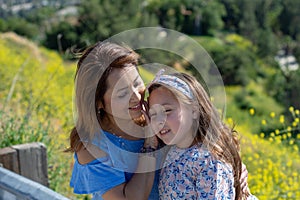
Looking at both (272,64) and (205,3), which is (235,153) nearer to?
(272,64)

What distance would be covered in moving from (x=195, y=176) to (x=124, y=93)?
41cm

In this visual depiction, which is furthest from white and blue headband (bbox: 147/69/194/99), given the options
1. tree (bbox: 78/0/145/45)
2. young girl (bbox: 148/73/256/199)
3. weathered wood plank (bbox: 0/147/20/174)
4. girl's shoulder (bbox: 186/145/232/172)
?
tree (bbox: 78/0/145/45)

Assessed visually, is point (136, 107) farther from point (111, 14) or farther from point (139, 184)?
point (111, 14)

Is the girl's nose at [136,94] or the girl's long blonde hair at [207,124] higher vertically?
the girl's nose at [136,94]

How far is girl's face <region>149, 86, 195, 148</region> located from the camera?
6.68 ft

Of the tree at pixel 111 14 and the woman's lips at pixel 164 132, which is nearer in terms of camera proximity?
the woman's lips at pixel 164 132

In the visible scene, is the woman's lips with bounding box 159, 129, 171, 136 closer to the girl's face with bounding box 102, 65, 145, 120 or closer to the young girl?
the young girl

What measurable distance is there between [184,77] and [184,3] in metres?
50.6

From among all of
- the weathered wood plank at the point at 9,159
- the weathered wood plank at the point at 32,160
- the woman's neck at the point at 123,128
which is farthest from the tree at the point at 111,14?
the woman's neck at the point at 123,128

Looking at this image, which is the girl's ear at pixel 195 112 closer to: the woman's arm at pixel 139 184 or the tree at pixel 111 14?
the woman's arm at pixel 139 184

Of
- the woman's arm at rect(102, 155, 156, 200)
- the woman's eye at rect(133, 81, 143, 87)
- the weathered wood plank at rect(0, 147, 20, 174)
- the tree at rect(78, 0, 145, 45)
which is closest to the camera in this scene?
the woman's arm at rect(102, 155, 156, 200)

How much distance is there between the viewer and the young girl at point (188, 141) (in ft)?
6.66

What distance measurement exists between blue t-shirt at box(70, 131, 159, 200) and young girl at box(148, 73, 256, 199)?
12 cm

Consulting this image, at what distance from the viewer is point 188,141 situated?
2.10m
